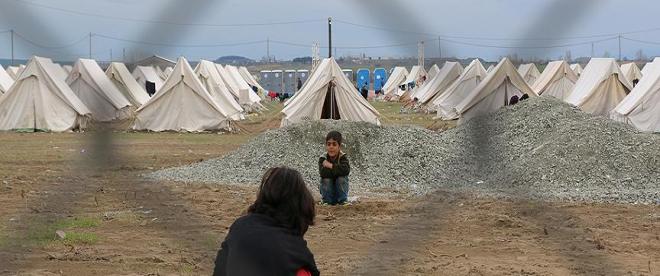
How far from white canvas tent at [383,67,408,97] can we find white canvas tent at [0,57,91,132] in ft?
86.1

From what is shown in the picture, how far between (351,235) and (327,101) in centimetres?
1325

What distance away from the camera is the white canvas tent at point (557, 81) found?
88.6 ft

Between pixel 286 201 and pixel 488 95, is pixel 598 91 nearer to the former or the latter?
pixel 488 95

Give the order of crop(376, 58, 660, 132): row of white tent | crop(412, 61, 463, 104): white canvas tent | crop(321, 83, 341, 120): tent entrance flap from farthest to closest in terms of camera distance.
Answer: crop(321, 83, 341, 120): tent entrance flap → crop(376, 58, 660, 132): row of white tent → crop(412, 61, 463, 104): white canvas tent

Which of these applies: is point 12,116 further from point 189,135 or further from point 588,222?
point 588,222

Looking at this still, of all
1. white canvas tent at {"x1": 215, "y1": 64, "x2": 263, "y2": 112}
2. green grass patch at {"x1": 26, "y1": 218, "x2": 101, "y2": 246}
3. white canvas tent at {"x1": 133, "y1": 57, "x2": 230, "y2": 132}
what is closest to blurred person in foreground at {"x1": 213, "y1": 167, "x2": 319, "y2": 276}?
green grass patch at {"x1": 26, "y1": 218, "x2": 101, "y2": 246}

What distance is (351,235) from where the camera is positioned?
7.46 m

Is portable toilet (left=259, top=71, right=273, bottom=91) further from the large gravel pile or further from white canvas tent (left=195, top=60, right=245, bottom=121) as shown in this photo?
the large gravel pile

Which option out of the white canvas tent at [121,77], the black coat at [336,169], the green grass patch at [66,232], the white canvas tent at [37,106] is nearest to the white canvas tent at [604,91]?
the white canvas tent at [37,106]

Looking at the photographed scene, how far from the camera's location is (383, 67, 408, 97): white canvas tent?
46.0 meters

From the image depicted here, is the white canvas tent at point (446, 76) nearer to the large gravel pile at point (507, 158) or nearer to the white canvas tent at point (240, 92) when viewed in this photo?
the large gravel pile at point (507, 158)

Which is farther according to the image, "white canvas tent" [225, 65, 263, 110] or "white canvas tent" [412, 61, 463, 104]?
"white canvas tent" [225, 65, 263, 110]

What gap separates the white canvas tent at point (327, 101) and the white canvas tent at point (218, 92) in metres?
A: 3.70

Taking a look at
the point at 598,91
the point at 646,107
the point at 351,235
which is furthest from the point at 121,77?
the point at 598,91
